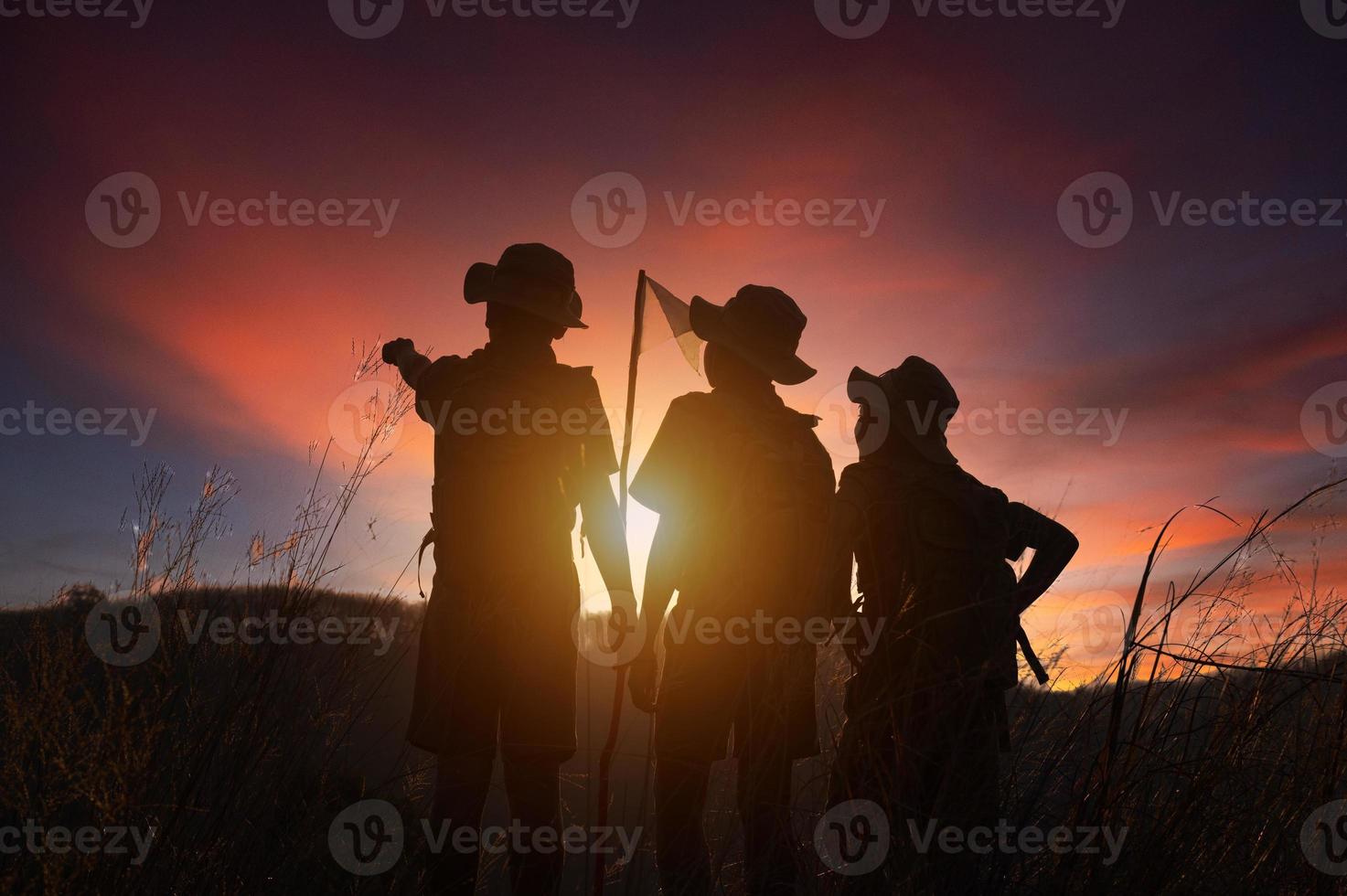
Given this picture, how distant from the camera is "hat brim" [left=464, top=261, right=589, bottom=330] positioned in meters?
3.19

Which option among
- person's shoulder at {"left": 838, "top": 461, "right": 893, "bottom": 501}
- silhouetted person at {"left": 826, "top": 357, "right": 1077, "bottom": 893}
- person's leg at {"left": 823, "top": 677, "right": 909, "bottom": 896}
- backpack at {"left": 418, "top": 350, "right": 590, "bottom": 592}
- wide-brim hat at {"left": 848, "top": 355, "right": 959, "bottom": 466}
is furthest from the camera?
wide-brim hat at {"left": 848, "top": 355, "right": 959, "bottom": 466}

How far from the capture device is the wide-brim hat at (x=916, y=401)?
11.7ft

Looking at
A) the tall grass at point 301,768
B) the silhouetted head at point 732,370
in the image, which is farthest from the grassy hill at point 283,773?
the silhouetted head at point 732,370

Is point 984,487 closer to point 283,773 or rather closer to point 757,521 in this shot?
point 757,521

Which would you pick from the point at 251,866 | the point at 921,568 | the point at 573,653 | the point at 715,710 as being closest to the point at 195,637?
the point at 251,866

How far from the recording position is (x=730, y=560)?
10.4 ft

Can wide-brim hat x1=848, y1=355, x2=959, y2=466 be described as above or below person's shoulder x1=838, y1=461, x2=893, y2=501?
above

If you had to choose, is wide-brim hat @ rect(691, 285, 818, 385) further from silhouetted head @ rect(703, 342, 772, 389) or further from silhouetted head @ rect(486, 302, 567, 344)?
silhouetted head @ rect(486, 302, 567, 344)

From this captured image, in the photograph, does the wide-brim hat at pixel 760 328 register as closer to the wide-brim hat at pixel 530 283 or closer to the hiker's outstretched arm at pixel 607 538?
the wide-brim hat at pixel 530 283

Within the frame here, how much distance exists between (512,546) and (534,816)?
3.07 ft

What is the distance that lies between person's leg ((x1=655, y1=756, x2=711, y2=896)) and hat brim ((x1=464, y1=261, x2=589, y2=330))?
69.9 inches

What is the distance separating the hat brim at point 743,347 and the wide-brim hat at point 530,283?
1.87 feet

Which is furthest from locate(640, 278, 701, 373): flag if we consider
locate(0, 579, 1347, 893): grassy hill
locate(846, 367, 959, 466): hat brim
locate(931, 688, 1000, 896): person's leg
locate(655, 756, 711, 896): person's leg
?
locate(931, 688, 1000, 896): person's leg

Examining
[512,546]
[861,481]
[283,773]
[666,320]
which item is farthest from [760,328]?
[283,773]
